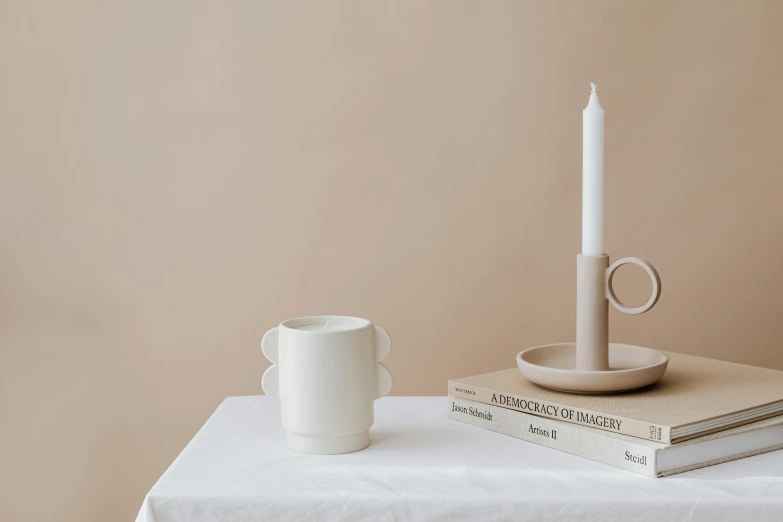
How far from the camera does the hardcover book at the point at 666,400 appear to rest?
741 mm

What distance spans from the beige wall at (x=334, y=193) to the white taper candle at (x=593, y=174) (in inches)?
18.4

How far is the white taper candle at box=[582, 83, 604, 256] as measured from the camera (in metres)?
0.89

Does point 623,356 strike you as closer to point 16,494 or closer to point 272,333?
point 272,333

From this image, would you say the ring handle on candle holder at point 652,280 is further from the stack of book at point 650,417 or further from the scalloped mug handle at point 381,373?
the scalloped mug handle at point 381,373

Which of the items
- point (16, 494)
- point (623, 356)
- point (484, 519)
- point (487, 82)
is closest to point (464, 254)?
point (487, 82)

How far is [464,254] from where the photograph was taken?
1375mm

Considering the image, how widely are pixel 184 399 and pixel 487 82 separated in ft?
2.50

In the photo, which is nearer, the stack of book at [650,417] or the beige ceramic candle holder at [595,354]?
the stack of book at [650,417]

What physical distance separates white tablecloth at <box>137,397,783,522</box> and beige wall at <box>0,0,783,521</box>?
570 mm

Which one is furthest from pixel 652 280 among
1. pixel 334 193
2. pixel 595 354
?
pixel 334 193

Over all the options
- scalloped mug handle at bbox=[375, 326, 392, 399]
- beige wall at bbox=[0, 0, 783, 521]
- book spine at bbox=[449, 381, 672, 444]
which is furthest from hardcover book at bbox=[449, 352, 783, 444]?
beige wall at bbox=[0, 0, 783, 521]

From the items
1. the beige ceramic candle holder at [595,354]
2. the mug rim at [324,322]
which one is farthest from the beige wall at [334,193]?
the mug rim at [324,322]

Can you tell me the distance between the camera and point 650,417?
0.75m

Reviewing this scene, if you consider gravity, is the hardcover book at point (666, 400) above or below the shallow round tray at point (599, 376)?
below
